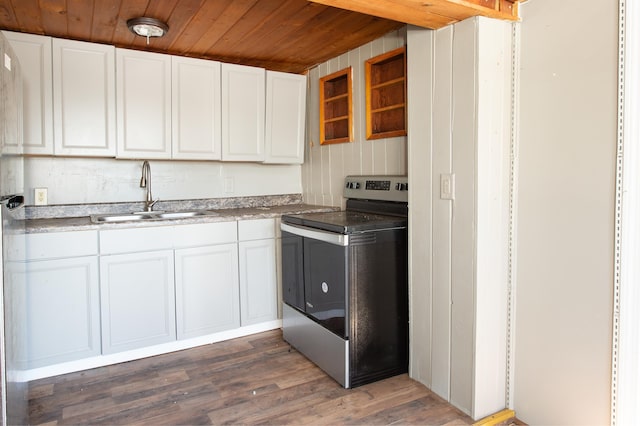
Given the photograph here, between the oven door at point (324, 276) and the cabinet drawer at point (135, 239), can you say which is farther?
the cabinet drawer at point (135, 239)

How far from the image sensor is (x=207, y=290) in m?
2.79

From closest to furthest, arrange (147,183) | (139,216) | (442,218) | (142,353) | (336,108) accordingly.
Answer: (442,218), (142,353), (139,216), (147,183), (336,108)

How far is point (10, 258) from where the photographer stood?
1.54m

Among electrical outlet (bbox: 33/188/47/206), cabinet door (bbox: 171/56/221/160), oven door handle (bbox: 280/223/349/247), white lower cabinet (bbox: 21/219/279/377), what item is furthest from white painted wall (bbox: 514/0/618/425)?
electrical outlet (bbox: 33/188/47/206)

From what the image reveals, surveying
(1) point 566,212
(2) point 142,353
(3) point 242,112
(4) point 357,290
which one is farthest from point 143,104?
(1) point 566,212

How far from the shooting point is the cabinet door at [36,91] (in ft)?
7.97

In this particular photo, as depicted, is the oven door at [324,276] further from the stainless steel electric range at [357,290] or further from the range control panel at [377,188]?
the range control panel at [377,188]

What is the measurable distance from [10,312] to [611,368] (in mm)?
2189

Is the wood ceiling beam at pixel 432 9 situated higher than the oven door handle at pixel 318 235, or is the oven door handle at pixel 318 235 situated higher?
the wood ceiling beam at pixel 432 9

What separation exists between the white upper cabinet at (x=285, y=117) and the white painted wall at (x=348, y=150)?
11 centimetres

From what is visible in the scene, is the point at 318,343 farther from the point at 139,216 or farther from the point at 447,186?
the point at 139,216

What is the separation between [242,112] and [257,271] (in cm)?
117

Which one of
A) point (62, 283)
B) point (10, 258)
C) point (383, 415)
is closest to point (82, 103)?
point (62, 283)

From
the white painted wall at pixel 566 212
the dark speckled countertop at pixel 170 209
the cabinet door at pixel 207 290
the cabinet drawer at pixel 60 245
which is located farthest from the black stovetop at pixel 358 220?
the cabinet drawer at pixel 60 245
